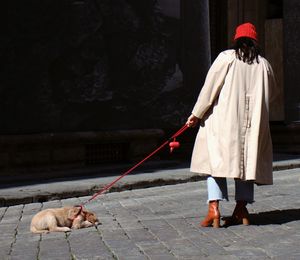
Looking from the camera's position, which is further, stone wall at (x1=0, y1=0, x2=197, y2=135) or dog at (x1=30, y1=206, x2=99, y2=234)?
stone wall at (x1=0, y1=0, x2=197, y2=135)

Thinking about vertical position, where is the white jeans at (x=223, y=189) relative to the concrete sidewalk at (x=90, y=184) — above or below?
above

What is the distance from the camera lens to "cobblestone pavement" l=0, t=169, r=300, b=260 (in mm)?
4781

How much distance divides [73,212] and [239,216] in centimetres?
152

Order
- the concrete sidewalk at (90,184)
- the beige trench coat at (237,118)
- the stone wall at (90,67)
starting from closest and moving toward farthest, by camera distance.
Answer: the beige trench coat at (237,118) < the concrete sidewalk at (90,184) < the stone wall at (90,67)

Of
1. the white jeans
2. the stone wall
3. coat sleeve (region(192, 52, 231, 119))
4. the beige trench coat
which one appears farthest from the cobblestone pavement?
the stone wall

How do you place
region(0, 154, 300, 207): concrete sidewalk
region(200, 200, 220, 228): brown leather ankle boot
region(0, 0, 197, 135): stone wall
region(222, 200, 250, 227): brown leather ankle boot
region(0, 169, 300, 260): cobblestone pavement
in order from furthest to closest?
region(0, 0, 197, 135): stone wall
region(0, 154, 300, 207): concrete sidewalk
region(222, 200, 250, 227): brown leather ankle boot
region(200, 200, 220, 228): brown leather ankle boot
region(0, 169, 300, 260): cobblestone pavement

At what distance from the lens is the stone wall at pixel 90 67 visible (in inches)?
384

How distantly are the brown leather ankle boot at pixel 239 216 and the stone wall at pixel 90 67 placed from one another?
4.81 metres

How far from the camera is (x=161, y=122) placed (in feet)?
38.2

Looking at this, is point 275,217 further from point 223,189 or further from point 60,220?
point 60,220

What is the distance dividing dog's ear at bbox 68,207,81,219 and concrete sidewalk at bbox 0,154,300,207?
1.97m

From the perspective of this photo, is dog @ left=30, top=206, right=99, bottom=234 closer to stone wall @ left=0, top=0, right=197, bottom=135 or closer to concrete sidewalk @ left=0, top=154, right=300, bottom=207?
concrete sidewalk @ left=0, top=154, right=300, bottom=207

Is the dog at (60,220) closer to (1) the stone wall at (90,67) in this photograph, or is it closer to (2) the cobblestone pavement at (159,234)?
(2) the cobblestone pavement at (159,234)

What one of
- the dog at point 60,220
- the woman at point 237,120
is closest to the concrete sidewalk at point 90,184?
the dog at point 60,220
